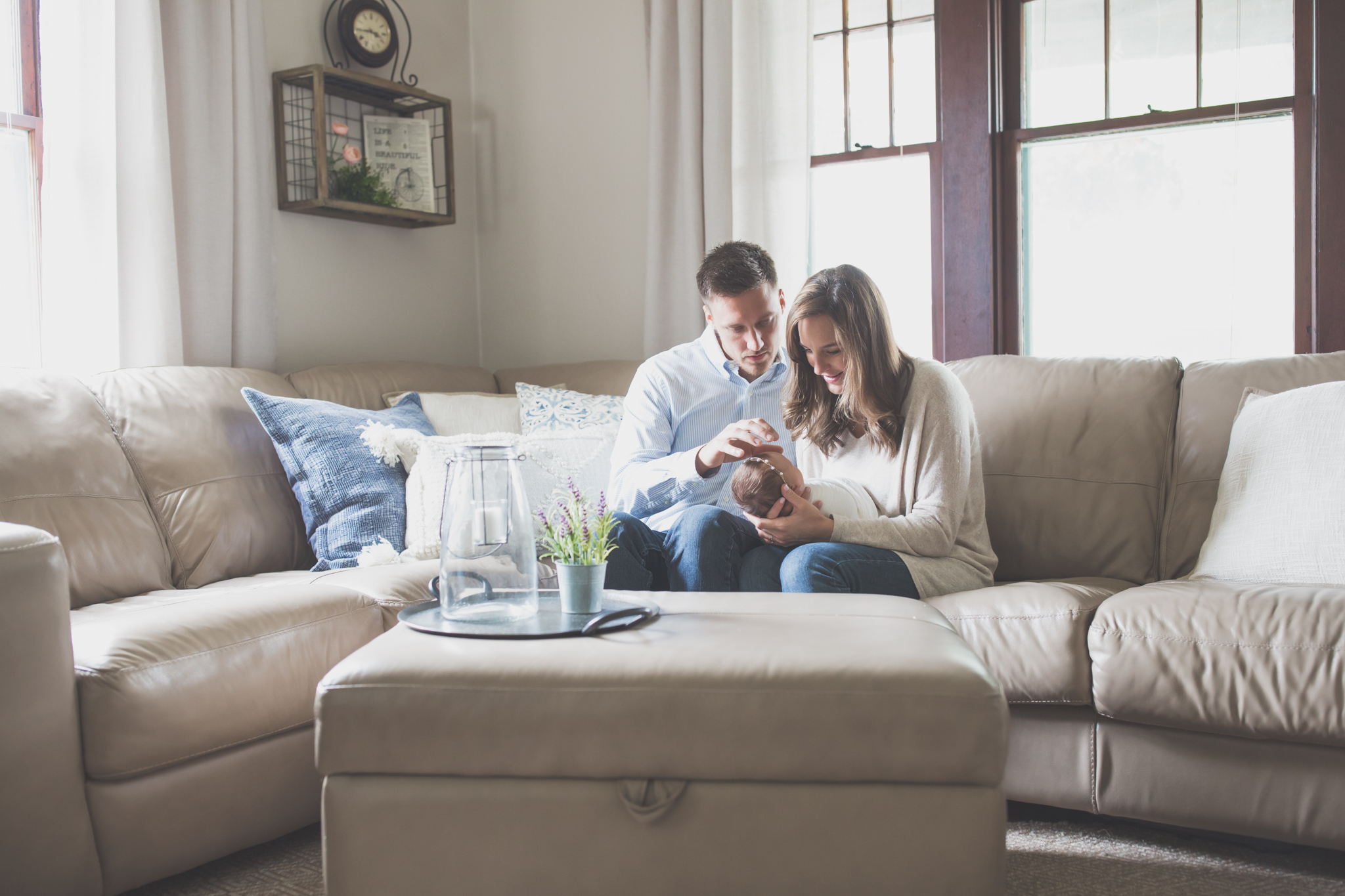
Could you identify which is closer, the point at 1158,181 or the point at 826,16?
the point at 1158,181

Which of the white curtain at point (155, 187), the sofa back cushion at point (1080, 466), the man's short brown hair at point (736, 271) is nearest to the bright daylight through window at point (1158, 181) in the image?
the sofa back cushion at point (1080, 466)

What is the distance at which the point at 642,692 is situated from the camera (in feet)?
3.86

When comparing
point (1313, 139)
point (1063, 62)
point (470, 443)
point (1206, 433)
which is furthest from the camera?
point (1063, 62)

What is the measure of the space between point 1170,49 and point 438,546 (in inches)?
88.3

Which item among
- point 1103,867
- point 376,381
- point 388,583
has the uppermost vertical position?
point 376,381

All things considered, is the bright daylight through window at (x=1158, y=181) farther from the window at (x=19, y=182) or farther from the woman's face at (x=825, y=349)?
the window at (x=19, y=182)

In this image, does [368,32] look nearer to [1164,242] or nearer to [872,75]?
[872,75]

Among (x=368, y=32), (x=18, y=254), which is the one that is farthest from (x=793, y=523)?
(x=368, y=32)

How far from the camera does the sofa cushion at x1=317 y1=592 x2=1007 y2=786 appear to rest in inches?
45.2

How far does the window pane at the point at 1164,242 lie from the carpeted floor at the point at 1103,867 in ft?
4.34

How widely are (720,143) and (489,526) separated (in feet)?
6.67

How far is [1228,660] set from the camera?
1524 mm

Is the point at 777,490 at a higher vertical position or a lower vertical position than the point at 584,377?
lower

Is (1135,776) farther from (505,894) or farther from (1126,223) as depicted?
(1126,223)
